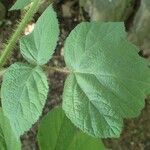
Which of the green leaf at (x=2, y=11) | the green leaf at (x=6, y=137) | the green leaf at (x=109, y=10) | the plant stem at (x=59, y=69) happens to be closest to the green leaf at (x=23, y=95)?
the plant stem at (x=59, y=69)

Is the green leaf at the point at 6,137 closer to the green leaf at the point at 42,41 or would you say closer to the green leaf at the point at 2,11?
the green leaf at the point at 42,41

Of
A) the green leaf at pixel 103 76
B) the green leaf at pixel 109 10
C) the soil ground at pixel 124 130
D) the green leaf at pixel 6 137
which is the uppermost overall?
the green leaf at pixel 103 76

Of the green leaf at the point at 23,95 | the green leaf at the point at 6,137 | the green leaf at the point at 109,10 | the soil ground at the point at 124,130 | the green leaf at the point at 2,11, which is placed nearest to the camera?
the green leaf at the point at 23,95

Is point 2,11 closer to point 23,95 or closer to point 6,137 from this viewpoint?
point 6,137

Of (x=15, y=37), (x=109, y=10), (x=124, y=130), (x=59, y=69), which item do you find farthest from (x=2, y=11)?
(x=59, y=69)

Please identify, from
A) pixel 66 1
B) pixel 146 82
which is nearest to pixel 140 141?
pixel 66 1

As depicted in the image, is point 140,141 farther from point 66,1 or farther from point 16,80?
point 16,80
